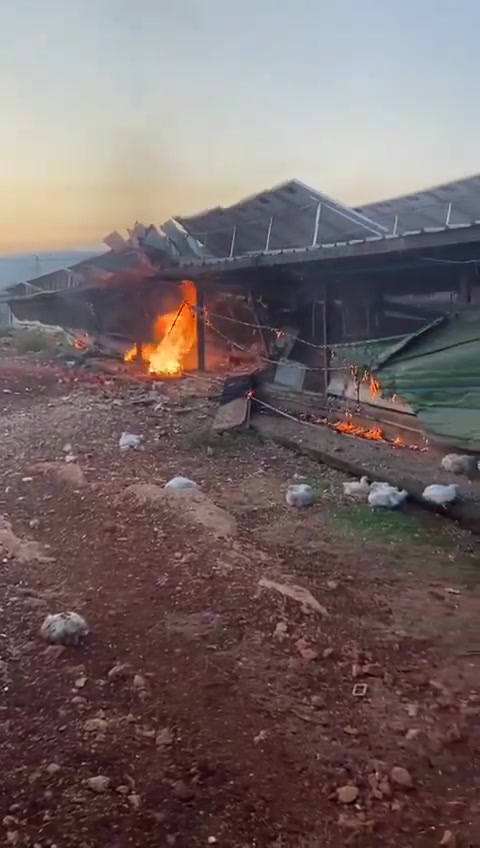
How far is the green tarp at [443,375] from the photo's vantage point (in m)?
5.64

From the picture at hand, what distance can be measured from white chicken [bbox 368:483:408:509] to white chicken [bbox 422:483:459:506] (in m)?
0.21

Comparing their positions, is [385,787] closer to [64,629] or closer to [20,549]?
[64,629]

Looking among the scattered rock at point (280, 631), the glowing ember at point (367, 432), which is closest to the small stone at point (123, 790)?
the scattered rock at point (280, 631)

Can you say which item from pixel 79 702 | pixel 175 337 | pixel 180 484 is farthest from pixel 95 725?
pixel 175 337

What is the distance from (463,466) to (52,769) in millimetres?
5117

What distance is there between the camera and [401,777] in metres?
2.65

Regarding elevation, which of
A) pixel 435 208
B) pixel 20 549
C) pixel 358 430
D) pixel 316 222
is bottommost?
pixel 20 549

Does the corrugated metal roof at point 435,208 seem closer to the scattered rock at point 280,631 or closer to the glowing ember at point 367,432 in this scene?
the glowing ember at point 367,432

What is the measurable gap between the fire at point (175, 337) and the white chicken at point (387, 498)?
9611 millimetres

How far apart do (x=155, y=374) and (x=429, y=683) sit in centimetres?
1244

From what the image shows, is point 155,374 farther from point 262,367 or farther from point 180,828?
point 180,828

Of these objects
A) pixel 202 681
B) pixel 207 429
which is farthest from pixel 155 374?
pixel 202 681

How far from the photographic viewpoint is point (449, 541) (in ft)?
17.2

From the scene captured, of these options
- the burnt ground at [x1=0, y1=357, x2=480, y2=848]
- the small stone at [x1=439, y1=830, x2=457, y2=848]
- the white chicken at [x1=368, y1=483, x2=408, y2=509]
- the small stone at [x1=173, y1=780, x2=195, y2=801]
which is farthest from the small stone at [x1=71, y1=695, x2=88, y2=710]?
A: the white chicken at [x1=368, y1=483, x2=408, y2=509]
